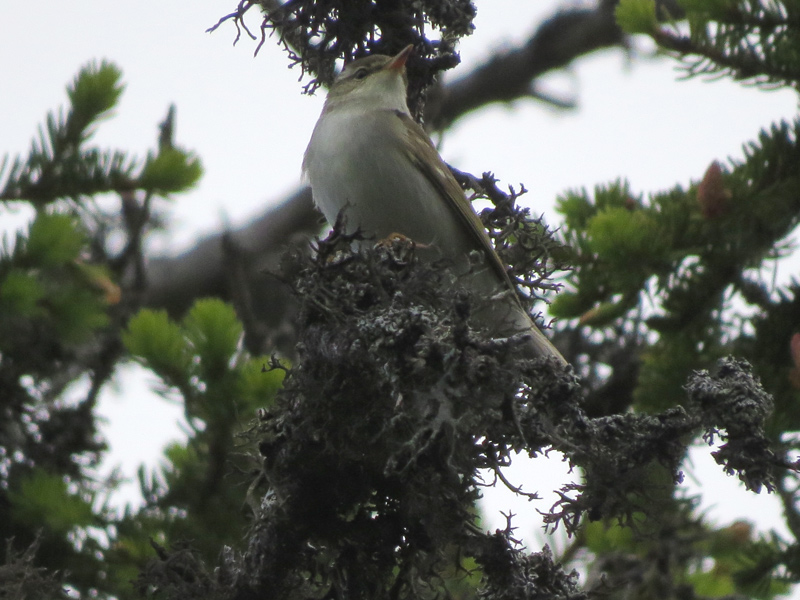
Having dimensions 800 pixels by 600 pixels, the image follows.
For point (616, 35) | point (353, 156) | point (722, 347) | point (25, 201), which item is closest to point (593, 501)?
point (722, 347)

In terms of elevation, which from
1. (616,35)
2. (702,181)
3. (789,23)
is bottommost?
(702,181)

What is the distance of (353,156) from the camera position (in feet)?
12.6

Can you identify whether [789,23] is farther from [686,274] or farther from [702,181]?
[686,274]

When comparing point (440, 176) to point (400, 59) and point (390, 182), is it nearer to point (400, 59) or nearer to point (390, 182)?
point (390, 182)

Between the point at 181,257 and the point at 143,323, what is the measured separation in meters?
4.35

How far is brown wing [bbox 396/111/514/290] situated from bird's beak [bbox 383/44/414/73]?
34cm

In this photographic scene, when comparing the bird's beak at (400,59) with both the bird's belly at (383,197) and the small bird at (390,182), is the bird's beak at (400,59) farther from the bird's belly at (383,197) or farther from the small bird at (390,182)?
the bird's belly at (383,197)

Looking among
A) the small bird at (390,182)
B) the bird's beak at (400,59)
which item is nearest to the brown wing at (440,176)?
the small bird at (390,182)

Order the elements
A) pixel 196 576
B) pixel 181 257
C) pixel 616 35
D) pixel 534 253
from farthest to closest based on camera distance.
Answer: pixel 616 35 < pixel 181 257 < pixel 534 253 < pixel 196 576

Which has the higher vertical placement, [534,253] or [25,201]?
[25,201]

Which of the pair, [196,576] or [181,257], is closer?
[196,576]

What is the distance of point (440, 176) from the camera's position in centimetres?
391

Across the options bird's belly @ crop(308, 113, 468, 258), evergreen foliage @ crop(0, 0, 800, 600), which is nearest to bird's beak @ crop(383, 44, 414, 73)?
evergreen foliage @ crop(0, 0, 800, 600)

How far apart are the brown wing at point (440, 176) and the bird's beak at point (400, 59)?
34 centimetres
